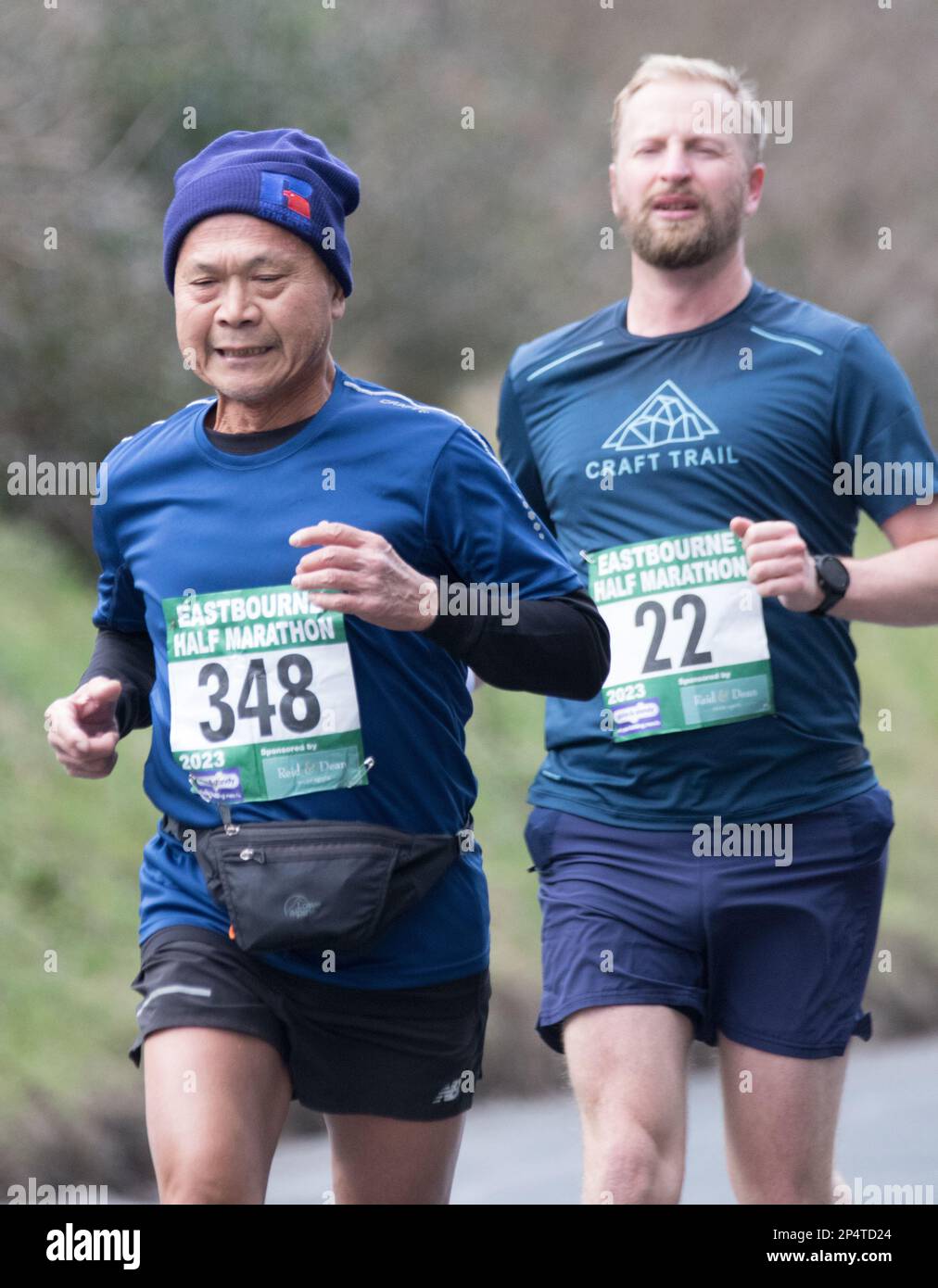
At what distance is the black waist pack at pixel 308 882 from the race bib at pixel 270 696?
9cm

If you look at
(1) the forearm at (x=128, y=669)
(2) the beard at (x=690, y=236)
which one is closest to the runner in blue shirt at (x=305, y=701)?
(1) the forearm at (x=128, y=669)

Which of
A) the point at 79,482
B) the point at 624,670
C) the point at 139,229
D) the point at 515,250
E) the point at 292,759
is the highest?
the point at 515,250

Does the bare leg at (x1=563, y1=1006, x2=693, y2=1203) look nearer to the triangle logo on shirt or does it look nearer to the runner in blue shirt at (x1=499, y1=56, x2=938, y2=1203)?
the runner in blue shirt at (x1=499, y1=56, x2=938, y2=1203)

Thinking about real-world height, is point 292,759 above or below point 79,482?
below

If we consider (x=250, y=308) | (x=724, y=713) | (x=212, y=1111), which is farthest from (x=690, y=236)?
(x=212, y=1111)

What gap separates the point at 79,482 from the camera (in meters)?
11.7

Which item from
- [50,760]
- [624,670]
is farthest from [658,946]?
[50,760]

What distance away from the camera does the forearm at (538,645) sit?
3510 millimetres

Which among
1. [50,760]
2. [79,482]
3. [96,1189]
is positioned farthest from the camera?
[79,482]

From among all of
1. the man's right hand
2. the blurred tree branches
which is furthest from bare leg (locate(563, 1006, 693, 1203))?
the blurred tree branches

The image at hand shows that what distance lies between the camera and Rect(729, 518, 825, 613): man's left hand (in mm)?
4031

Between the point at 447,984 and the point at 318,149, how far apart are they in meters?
1.42

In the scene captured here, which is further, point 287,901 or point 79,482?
point 79,482
